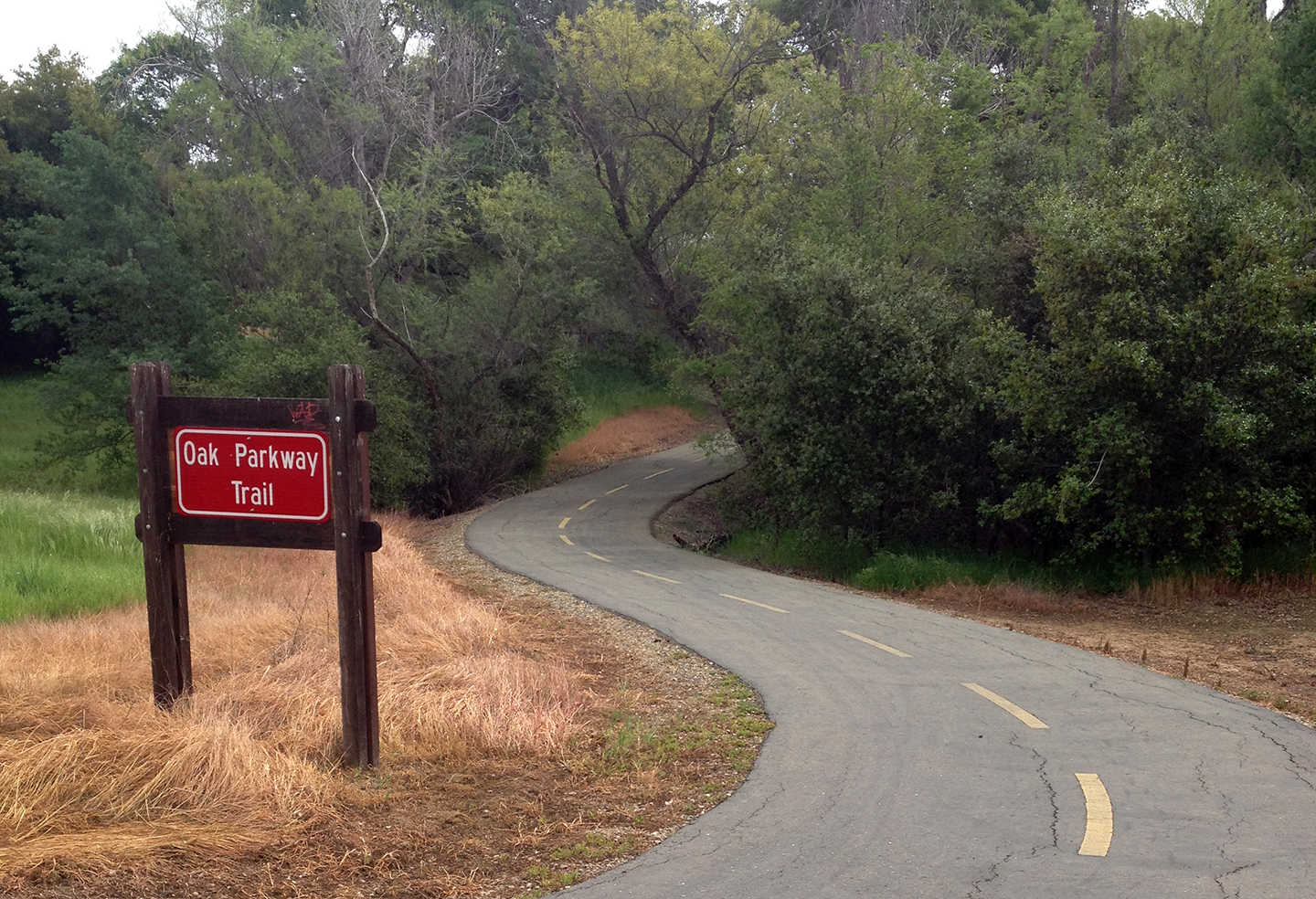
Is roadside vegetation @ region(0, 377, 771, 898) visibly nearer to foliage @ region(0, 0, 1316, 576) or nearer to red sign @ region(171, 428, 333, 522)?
red sign @ region(171, 428, 333, 522)

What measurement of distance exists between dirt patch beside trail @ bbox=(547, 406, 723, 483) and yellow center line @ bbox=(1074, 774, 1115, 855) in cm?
3247

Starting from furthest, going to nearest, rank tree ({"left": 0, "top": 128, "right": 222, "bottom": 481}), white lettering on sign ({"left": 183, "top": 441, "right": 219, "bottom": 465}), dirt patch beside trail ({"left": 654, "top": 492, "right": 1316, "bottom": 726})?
tree ({"left": 0, "top": 128, "right": 222, "bottom": 481}) < dirt patch beside trail ({"left": 654, "top": 492, "right": 1316, "bottom": 726}) < white lettering on sign ({"left": 183, "top": 441, "right": 219, "bottom": 465})

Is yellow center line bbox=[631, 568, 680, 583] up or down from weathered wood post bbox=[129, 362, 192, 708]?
down

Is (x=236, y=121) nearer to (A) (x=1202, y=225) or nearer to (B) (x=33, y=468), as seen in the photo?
(B) (x=33, y=468)

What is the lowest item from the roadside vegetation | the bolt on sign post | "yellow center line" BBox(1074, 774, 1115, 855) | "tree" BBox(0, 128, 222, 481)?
"yellow center line" BBox(1074, 774, 1115, 855)

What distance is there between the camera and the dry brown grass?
5809 millimetres

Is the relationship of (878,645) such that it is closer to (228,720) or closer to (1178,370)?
(228,720)

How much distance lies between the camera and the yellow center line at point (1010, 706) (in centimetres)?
845

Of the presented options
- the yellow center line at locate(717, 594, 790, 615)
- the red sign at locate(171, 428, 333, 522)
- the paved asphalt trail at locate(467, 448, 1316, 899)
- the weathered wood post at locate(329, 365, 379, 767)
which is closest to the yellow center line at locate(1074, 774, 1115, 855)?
the paved asphalt trail at locate(467, 448, 1316, 899)

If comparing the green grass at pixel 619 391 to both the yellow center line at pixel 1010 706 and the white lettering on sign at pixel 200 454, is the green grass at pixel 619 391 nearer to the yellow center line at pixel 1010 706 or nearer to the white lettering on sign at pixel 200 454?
the yellow center line at pixel 1010 706

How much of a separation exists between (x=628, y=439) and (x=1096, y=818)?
4092 centimetres

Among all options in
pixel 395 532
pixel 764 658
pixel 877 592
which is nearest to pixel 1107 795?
pixel 764 658

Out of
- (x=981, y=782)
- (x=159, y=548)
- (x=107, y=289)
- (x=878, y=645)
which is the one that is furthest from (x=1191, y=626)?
(x=107, y=289)

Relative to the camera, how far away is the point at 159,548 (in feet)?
24.6
